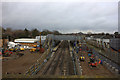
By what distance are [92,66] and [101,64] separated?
2.51 meters

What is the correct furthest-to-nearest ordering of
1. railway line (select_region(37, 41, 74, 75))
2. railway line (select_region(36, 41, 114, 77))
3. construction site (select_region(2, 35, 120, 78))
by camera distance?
1. railway line (select_region(37, 41, 74, 75))
2. railway line (select_region(36, 41, 114, 77))
3. construction site (select_region(2, 35, 120, 78))

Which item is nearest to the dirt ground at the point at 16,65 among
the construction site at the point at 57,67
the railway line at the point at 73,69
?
the construction site at the point at 57,67

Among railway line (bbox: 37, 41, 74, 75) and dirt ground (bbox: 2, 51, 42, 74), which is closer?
dirt ground (bbox: 2, 51, 42, 74)

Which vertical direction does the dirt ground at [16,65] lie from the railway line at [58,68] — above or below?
above

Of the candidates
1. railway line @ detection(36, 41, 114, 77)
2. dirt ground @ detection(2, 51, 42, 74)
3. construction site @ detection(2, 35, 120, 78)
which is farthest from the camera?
railway line @ detection(36, 41, 114, 77)

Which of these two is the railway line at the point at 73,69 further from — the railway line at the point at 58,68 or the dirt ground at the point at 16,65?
the dirt ground at the point at 16,65

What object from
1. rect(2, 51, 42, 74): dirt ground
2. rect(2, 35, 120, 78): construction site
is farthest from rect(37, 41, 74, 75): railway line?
rect(2, 51, 42, 74): dirt ground

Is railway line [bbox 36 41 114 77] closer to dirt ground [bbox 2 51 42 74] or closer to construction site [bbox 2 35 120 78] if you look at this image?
construction site [bbox 2 35 120 78]

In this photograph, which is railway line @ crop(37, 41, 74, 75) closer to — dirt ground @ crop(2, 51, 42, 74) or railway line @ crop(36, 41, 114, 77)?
railway line @ crop(36, 41, 114, 77)

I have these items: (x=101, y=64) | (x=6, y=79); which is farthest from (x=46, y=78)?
(x=101, y=64)

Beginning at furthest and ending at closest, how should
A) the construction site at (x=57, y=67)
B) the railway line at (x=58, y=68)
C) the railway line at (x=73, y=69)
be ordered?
the railway line at (x=58, y=68), the railway line at (x=73, y=69), the construction site at (x=57, y=67)

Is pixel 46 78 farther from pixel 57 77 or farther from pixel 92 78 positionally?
pixel 92 78

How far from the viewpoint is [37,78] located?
294 cm

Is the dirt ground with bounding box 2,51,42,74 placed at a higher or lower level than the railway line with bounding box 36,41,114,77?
higher
